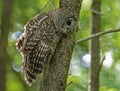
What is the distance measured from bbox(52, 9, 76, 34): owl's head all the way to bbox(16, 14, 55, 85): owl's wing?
77 millimetres

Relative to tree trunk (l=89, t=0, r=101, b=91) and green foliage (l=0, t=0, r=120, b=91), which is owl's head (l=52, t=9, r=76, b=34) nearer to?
tree trunk (l=89, t=0, r=101, b=91)

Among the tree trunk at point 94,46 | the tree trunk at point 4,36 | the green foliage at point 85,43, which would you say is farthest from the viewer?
the green foliage at point 85,43

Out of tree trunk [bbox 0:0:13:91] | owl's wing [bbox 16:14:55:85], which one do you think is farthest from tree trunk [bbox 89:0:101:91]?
tree trunk [bbox 0:0:13:91]

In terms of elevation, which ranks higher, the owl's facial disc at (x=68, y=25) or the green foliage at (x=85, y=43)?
the green foliage at (x=85, y=43)

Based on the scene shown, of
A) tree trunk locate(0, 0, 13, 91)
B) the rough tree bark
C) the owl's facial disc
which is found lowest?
tree trunk locate(0, 0, 13, 91)

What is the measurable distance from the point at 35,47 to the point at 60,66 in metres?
0.28

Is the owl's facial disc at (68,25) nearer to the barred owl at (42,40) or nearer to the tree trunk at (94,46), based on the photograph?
the barred owl at (42,40)

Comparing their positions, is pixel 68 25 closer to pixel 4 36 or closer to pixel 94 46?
pixel 94 46

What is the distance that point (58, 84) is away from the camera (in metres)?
1.95

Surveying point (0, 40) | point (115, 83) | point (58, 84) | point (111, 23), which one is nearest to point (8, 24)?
point (0, 40)

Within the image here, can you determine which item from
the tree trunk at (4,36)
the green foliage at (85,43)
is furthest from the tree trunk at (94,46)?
the tree trunk at (4,36)

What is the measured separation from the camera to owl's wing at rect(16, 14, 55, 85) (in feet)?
6.93

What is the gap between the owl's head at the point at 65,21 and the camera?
204 cm

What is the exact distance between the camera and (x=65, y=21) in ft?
6.98
